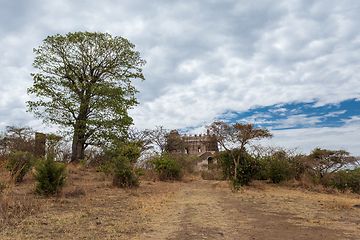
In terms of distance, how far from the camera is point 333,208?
7520 mm

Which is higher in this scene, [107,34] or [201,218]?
[107,34]

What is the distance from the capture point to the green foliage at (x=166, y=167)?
594 inches

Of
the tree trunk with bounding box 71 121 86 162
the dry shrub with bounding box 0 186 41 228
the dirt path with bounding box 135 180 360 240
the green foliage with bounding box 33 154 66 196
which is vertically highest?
the tree trunk with bounding box 71 121 86 162

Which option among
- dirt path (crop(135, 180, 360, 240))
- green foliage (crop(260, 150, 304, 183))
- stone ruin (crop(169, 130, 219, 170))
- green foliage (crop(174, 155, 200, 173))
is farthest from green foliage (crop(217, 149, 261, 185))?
dirt path (crop(135, 180, 360, 240))

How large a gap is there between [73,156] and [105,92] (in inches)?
201

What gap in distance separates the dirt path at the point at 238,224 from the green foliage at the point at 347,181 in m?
6.27

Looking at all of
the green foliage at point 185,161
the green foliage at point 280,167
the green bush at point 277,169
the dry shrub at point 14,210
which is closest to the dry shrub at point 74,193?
the dry shrub at point 14,210

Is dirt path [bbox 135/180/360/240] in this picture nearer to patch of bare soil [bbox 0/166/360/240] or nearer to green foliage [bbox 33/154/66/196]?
patch of bare soil [bbox 0/166/360/240]

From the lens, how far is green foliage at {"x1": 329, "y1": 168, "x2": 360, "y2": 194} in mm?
12473

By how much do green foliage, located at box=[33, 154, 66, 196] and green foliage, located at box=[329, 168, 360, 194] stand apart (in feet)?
42.8

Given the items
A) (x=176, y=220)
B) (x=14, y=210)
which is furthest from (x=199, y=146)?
(x=14, y=210)

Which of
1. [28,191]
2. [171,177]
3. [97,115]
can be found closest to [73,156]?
[97,115]

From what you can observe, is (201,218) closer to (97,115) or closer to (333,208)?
(333,208)

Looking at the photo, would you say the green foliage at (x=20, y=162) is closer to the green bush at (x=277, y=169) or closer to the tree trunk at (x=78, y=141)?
the tree trunk at (x=78, y=141)
